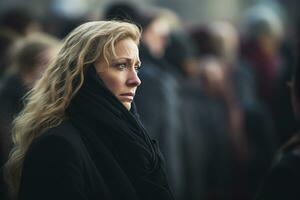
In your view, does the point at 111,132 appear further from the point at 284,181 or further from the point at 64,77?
the point at 284,181

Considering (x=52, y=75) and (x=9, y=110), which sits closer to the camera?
(x=52, y=75)

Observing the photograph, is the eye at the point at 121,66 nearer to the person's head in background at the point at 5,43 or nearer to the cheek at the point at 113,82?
the cheek at the point at 113,82

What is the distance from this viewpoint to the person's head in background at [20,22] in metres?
9.00

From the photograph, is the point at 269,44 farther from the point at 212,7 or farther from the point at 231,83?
the point at 212,7

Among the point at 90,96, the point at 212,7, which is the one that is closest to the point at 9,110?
the point at 90,96

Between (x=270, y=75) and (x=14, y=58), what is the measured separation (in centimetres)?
375

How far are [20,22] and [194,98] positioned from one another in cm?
186

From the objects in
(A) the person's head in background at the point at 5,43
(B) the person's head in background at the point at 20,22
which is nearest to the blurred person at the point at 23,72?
(A) the person's head in background at the point at 5,43

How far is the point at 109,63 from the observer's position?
4.43m

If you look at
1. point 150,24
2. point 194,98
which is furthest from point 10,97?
point 194,98

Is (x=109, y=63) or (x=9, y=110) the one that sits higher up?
(x=109, y=63)

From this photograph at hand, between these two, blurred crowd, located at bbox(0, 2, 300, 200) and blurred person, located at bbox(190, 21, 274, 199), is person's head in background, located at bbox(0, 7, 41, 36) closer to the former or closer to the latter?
blurred crowd, located at bbox(0, 2, 300, 200)

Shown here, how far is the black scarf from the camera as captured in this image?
4.37 metres

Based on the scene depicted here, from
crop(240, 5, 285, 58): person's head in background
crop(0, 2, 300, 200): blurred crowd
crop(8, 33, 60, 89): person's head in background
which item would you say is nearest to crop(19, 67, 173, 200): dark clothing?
crop(0, 2, 300, 200): blurred crowd
